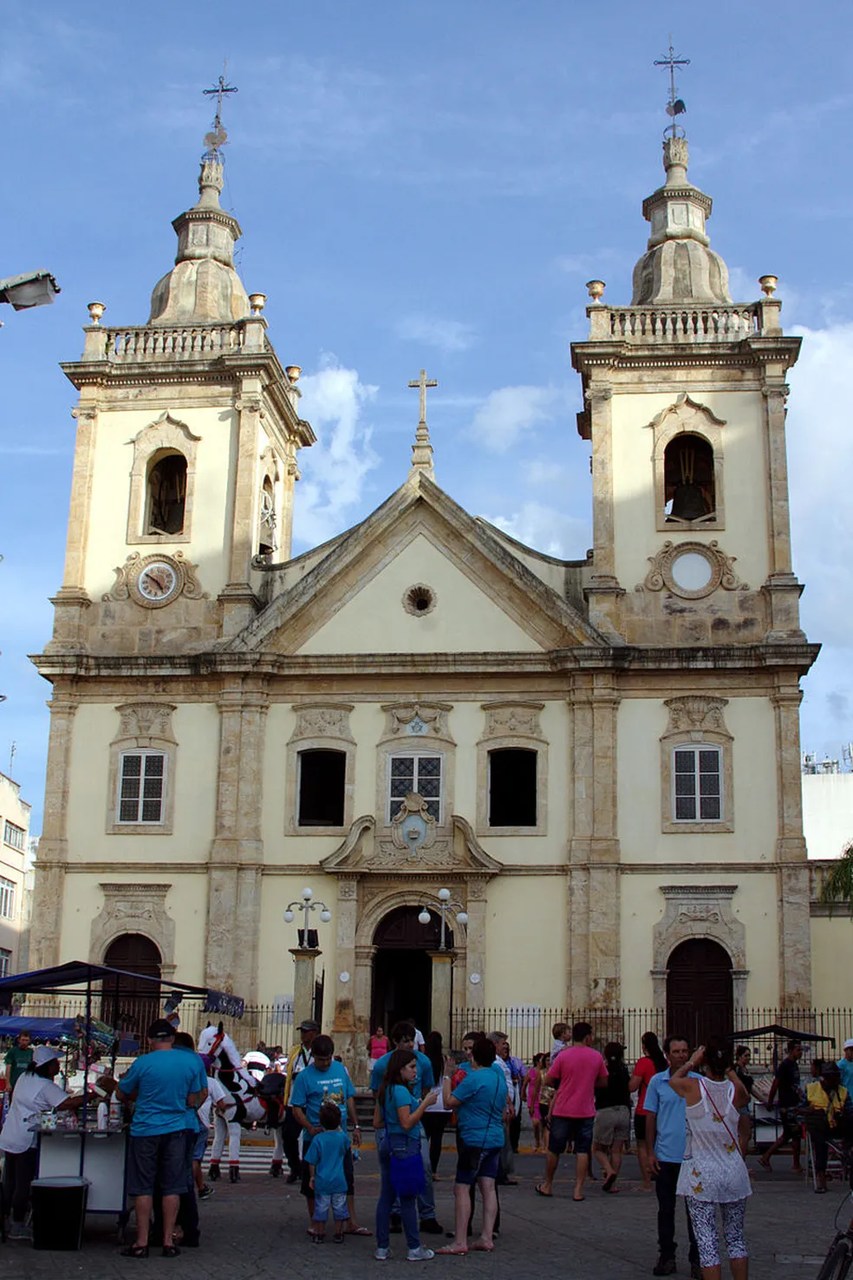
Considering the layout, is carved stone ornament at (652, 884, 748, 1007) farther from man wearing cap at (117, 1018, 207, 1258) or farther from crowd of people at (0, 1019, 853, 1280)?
man wearing cap at (117, 1018, 207, 1258)

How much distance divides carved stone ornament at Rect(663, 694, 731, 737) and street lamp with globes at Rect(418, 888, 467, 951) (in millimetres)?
5173

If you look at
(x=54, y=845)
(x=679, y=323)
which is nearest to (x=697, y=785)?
(x=679, y=323)

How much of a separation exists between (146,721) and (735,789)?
38.0ft

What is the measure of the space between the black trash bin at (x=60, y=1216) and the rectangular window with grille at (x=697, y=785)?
61.6ft

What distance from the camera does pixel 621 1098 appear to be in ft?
Answer: 56.0

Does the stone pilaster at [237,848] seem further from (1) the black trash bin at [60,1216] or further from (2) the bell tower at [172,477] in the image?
(1) the black trash bin at [60,1216]

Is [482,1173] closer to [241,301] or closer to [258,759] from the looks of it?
[258,759]

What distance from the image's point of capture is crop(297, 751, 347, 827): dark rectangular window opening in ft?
102

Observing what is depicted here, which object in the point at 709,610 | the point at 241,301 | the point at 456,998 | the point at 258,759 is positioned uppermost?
the point at 241,301

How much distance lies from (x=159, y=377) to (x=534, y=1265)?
25.1m

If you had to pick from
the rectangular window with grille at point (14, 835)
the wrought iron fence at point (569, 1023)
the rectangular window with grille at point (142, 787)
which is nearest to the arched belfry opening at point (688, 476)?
the wrought iron fence at point (569, 1023)

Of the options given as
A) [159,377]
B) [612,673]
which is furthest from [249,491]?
[612,673]

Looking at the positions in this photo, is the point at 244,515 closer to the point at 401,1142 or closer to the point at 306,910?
the point at 306,910

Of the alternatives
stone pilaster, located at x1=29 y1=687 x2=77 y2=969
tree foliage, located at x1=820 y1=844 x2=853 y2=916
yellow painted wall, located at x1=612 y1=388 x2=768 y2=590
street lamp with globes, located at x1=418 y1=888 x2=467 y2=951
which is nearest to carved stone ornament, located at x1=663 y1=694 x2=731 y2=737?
yellow painted wall, located at x1=612 y1=388 x2=768 y2=590
